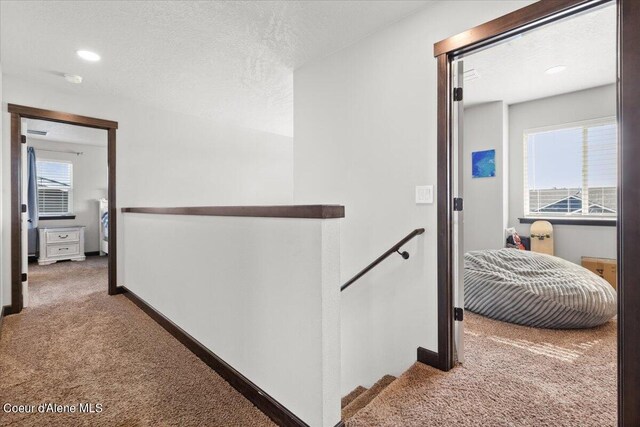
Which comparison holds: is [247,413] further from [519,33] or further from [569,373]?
[519,33]

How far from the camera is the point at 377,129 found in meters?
2.35

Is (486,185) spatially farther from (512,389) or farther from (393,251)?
(512,389)

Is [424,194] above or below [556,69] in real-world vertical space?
below

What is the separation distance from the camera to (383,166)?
7.59 ft

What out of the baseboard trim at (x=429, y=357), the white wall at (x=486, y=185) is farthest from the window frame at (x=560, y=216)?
the baseboard trim at (x=429, y=357)

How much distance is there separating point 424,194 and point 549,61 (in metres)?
2.36

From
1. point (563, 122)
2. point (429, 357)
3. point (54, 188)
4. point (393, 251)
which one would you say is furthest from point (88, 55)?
point (563, 122)

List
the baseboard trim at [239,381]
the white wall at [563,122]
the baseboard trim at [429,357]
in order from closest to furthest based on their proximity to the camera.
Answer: the baseboard trim at [239,381], the baseboard trim at [429,357], the white wall at [563,122]

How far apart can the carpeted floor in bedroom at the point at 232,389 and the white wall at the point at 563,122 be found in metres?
1.65

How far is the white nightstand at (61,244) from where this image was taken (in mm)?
5699

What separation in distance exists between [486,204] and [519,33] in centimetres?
332

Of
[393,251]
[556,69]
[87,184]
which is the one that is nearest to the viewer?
[393,251]

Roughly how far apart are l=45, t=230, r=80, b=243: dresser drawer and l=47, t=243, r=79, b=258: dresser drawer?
3.8 inches

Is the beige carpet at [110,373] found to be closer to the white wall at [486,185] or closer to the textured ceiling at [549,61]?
the textured ceiling at [549,61]
